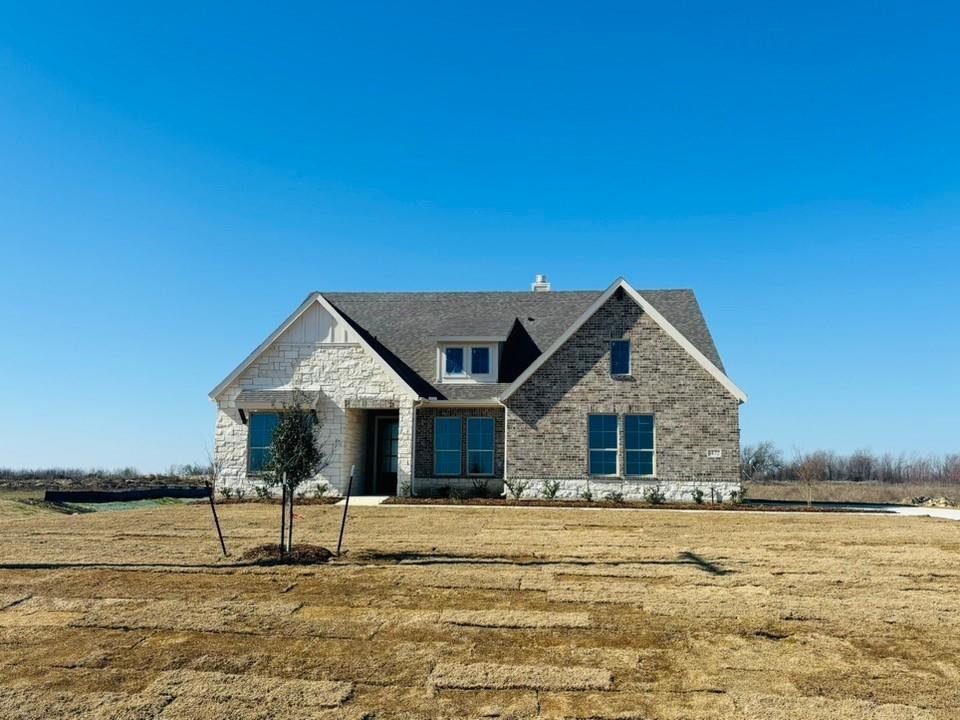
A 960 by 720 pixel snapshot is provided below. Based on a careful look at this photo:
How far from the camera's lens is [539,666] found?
23.0 feet

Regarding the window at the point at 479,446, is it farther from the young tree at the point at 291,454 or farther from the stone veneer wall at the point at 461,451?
the young tree at the point at 291,454

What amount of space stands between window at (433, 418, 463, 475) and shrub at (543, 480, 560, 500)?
3.04 meters

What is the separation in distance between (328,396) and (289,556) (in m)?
12.8

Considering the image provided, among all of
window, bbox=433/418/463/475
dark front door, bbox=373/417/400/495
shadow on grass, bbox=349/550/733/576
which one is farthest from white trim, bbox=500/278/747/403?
shadow on grass, bbox=349/550/733/576

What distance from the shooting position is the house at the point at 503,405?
76.3ft

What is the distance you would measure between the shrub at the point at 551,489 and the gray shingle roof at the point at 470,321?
338 cm

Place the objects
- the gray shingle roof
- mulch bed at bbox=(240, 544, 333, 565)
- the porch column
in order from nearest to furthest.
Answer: mulch bed at bbox=(240, 544, 333, 565)
the porch column
the gray shingle roof

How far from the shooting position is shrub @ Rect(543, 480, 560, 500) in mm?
23344

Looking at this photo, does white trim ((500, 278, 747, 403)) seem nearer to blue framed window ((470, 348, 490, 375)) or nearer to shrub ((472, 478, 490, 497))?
blue framed window ((470, 348, 490, 375))

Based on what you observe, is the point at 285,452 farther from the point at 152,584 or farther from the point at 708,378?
the point at 708,378

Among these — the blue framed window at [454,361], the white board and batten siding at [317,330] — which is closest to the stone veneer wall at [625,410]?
the blue framed window at [454,361]

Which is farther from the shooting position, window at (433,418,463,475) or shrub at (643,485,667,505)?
window at (433,418,463,475)

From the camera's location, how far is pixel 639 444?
23.6 metres

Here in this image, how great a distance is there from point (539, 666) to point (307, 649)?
2.27m
